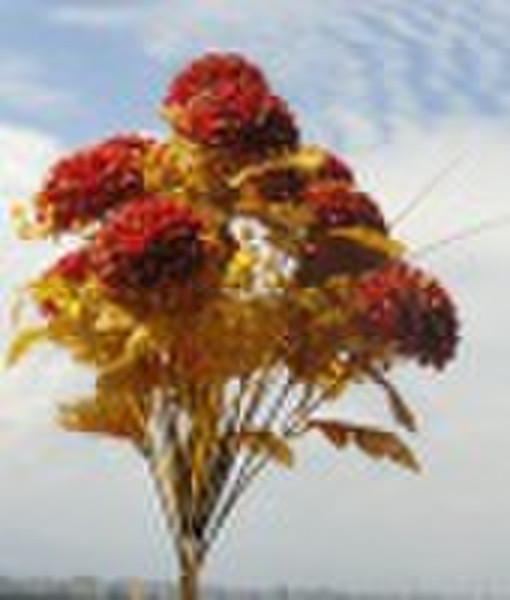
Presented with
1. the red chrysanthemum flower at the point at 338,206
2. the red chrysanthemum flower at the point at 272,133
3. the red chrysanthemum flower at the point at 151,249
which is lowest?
the red chrysanthemum flower at the point at 151,249

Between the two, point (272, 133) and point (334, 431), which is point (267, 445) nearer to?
point (334, 431)

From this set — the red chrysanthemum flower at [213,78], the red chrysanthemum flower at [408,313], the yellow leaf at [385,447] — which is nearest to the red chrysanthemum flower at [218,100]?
the red chrysanthemum flower at [213,78]

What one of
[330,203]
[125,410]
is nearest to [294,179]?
[330,203]

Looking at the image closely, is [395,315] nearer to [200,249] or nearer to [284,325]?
[284,325]

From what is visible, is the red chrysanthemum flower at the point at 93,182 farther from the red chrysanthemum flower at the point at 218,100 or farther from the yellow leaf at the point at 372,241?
the yellow leaf at the point at 372,241

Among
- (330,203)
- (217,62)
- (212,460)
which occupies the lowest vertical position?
(212,460)

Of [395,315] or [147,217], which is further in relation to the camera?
[395,315]

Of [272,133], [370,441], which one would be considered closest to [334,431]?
[370,441]
